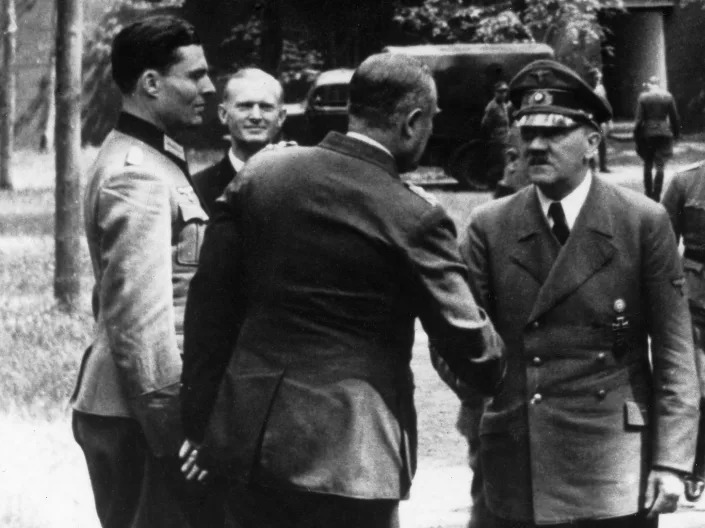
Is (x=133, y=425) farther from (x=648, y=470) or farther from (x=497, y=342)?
(x=648, y=470)

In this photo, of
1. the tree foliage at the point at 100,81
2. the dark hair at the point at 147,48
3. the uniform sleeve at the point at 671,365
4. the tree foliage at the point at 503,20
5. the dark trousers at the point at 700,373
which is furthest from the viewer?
the tree foliage at the point at 100,81

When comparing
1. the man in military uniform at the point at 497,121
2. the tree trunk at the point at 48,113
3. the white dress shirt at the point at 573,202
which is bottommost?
the tree trunk at the point at 48,113

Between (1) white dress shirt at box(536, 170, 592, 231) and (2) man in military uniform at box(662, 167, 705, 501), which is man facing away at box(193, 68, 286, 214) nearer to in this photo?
(2) man in military uniform at box(662, 167, 705, 501)

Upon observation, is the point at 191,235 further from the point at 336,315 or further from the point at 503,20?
the point at 503,20

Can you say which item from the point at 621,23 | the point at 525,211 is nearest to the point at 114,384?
the point at 525,211

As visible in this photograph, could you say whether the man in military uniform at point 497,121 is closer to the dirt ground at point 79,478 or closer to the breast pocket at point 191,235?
the dirt ground at point 79,478

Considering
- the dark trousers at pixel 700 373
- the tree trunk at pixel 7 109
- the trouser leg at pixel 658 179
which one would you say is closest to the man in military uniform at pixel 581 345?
the dark trousers at pixel 700 373

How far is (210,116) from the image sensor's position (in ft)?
118

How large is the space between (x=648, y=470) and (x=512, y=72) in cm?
2281

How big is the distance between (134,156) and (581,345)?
132cm

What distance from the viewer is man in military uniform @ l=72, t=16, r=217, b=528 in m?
3.64

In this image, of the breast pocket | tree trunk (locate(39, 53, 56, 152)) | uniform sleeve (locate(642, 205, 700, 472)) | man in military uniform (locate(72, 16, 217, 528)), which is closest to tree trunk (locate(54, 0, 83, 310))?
man in military uniform (locate(72, 16, 217, 528))

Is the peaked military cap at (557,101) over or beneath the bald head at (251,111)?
over

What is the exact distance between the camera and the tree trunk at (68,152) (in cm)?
1179
